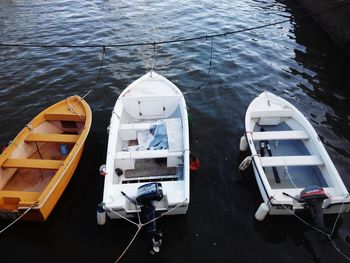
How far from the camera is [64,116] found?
9.84 metres

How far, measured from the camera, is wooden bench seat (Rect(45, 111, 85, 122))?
32.1ft

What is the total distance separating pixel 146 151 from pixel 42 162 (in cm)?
286

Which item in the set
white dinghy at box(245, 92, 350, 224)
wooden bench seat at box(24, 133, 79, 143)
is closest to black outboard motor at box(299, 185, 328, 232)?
white dinghy at box(245, 92, 350, 224)

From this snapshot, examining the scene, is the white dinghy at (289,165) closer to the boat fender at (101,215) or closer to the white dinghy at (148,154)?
the white dinghy at (148,154)

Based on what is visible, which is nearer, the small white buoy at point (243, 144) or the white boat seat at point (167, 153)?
the white boat seat at point (167, 153)

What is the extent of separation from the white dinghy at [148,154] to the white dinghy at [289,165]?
209cm

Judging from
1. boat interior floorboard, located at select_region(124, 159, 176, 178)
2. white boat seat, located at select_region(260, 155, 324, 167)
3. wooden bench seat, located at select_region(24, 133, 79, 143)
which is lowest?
boat interior floorboard, located at select_region(124, 159, 176, 178)

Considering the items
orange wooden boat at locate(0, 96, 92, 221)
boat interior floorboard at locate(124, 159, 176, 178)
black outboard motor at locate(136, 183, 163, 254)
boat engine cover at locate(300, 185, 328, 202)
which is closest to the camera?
black outboard motor at locate(136, 183, 163, 254)

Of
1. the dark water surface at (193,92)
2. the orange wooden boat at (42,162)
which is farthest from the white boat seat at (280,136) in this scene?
the orange wooden boat at (42,162)

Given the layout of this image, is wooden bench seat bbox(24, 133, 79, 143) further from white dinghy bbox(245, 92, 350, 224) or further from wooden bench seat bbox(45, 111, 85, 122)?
white dinghy bbox(245, 92, 350, 224)

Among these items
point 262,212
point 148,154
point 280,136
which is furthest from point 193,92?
point 262,212


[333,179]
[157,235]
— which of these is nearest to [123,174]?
[157,235]

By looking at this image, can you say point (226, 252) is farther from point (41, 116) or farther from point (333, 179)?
point (41, 116)

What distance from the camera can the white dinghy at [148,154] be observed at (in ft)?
23.0
